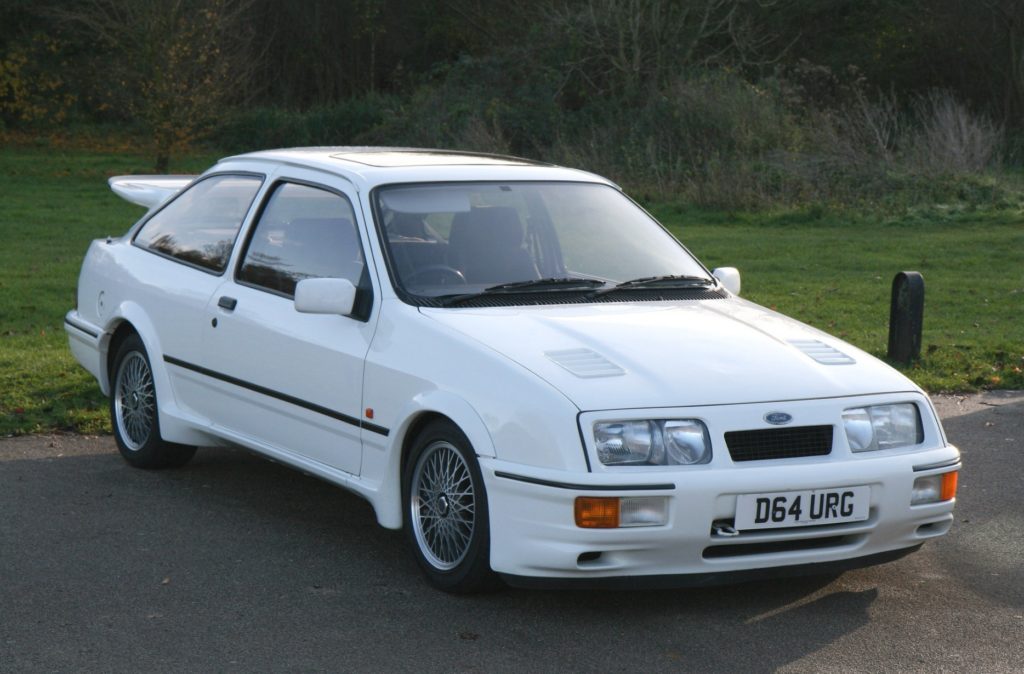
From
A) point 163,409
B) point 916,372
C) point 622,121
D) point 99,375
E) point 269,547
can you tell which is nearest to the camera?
point 269,547

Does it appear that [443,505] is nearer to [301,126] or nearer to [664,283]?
[664,283]

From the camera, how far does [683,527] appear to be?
4.80 m

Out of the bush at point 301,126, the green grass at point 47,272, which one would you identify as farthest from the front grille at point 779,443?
the bush at point 301,126

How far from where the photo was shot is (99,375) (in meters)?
7.77

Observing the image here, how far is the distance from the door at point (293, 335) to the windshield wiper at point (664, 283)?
1093mm

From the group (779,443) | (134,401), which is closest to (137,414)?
(134,401)

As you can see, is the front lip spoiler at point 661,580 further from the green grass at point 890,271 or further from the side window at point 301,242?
the green grass at point 890,271

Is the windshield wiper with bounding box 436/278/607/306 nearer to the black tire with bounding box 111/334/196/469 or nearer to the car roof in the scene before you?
the car roof

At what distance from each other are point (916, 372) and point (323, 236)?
5638 millimetres

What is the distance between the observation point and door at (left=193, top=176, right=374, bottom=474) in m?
5.84

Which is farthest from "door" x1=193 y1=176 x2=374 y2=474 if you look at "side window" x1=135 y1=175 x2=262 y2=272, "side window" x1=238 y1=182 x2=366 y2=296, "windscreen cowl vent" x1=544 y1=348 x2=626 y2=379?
"windscreen cowl vent" x1=544 y1=348 x2=626 y2=379

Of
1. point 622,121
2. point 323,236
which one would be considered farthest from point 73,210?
point 323,236

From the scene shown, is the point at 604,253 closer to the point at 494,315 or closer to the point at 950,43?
the point at 494,315

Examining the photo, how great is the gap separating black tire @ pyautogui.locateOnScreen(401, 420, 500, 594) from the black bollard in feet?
20.3
